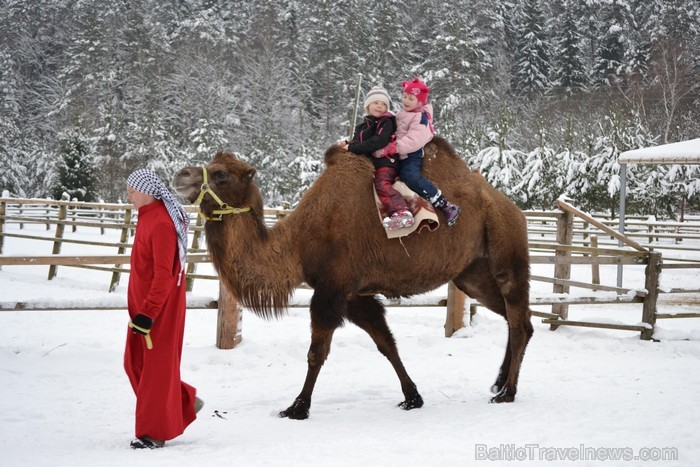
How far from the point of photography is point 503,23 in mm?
54188

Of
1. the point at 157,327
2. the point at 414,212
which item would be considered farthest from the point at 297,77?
the point at 157,327

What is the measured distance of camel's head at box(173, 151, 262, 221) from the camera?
4770 millimetres


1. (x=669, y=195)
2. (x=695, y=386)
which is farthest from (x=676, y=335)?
(x=669, y=195)

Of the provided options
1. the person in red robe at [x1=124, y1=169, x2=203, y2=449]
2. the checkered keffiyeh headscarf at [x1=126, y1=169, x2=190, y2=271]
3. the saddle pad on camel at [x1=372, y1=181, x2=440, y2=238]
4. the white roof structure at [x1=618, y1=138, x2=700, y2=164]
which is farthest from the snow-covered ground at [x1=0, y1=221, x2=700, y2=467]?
the white roof structure at [x1=618, y1=138, x2=700, y2=164]

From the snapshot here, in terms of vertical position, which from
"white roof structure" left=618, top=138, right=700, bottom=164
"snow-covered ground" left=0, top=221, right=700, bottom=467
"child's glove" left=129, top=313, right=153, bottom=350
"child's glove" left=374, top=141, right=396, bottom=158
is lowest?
"snow-covered ground" left=0, top=221, right=700, bottom=467

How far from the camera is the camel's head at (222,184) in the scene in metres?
4.77

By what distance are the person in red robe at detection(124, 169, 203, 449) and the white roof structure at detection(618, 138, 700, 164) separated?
1259cm

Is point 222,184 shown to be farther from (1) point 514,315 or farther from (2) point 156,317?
(1) point 514,315

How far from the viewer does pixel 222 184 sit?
4926mm

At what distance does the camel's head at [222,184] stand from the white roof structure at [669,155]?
38.3 ft

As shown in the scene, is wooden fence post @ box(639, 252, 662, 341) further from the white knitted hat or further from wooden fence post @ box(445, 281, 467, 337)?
the white knitted hat

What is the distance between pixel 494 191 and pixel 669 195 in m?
24.7

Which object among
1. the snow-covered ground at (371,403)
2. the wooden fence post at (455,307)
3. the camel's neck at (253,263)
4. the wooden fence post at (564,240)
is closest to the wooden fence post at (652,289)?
the snow-covered ground at (371,403)

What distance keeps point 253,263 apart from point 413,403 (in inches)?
68.2
